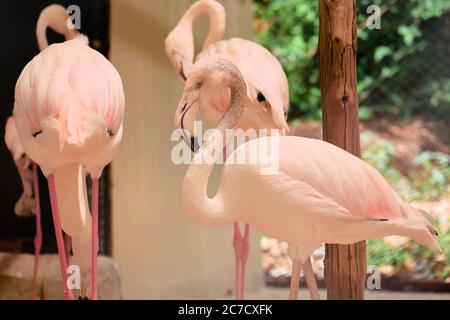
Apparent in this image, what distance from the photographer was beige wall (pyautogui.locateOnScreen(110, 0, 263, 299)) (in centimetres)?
356

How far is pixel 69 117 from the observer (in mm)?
2189

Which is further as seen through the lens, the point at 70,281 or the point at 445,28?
the point at 445,28

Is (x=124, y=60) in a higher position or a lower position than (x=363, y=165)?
higher

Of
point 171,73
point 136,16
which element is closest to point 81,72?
point 136,16

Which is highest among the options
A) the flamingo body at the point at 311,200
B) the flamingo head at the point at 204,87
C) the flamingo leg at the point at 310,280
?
the flamingo head at the point at 204,87

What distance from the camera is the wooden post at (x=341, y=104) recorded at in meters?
2.40

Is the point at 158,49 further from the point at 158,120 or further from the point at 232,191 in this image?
the point at 232,191

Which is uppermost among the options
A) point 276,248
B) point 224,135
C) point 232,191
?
point 224,135

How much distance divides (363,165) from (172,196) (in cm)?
201

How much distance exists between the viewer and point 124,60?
11.5 ft

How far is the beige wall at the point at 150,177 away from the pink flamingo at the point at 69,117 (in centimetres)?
99

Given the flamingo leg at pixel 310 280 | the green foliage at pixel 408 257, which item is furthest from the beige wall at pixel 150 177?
the flamingo leg at pixel 310 280

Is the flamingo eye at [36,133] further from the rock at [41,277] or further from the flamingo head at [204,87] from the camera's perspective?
the rock at [41,277]

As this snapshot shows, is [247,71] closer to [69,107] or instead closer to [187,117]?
[187,117]
